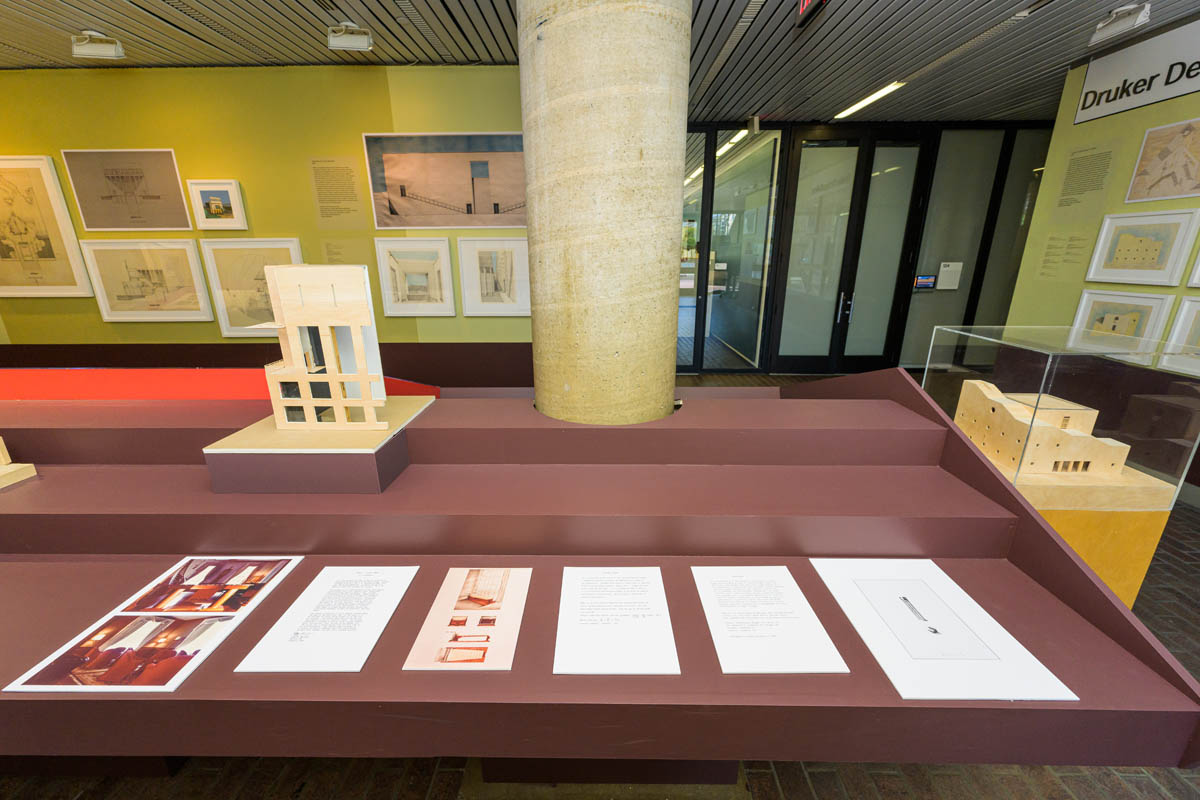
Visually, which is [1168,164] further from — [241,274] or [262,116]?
[241,274]

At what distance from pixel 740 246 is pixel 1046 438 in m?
4.52

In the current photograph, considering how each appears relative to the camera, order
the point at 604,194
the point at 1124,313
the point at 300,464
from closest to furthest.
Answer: the point at 300,464, the point at 604,194, the point at 1124,313

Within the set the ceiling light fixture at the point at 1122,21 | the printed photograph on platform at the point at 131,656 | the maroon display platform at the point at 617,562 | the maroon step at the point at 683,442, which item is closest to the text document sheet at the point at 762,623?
the maroon display platform at the point at 617,562

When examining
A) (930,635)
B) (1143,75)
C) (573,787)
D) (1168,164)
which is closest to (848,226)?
(1143,75)

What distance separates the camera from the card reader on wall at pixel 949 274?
573cm

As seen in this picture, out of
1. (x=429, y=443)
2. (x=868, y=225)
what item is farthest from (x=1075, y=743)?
(x=868, y=225)

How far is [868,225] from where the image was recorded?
5.61m

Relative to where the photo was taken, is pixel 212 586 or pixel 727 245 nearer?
pixel 212 586

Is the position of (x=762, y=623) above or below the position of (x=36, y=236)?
below

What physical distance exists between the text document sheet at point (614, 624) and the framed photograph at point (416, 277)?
3.76 meters

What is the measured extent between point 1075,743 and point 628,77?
216 cm

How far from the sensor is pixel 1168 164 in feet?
10.00

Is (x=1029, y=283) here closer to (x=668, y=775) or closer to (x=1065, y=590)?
(x=1065, y=590)

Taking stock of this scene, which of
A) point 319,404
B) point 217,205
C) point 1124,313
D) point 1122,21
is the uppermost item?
point 1122,21
